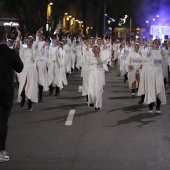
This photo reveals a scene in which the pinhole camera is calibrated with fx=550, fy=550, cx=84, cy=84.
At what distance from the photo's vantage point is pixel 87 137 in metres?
10.0

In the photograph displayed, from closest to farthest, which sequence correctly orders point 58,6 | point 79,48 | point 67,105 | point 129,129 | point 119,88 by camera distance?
point 129,129 → point 67,105 → point 119,88 → point 79,48 → point 58,6

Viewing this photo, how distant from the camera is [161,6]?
223ft

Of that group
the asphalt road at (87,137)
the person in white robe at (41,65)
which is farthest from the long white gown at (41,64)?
the asphalt road at (87,137)

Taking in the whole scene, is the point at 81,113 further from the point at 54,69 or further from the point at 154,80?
the point at 54,69

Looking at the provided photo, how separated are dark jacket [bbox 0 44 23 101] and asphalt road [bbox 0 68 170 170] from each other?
39.3 inches

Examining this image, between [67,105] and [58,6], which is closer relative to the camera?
[67,105]

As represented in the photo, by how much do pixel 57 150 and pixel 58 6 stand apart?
1244 inches

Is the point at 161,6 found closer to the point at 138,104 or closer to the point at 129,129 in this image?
the point at 138,104

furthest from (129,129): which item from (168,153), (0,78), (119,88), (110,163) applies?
(119,88)

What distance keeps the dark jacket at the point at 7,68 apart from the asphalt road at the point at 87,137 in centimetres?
100

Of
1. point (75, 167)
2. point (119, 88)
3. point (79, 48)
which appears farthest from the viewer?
point (79, 48)

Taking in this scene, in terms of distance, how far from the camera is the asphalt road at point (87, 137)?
7.89 meters

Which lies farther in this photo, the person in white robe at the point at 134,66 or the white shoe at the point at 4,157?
the person in white robe at the point at 134,66

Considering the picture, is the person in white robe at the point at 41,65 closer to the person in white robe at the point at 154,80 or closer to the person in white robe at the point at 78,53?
the person in white robe at the point at 154,80
